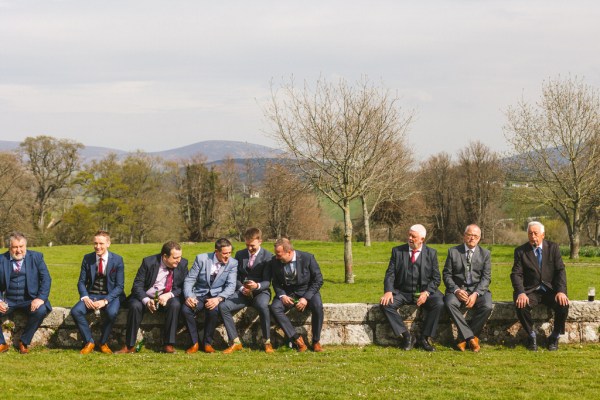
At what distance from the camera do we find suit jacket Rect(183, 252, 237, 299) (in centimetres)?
986

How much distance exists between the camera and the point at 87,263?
32.4 ft

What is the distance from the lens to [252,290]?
32.3 feet

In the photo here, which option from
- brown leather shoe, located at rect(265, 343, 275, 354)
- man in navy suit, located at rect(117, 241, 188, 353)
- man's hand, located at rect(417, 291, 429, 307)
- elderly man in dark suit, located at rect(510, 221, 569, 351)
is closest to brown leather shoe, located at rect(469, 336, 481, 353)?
elderly man in dark suit, located at rect(510, 221, 569, 351)

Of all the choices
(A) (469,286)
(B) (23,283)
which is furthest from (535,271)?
(B) (23,283)

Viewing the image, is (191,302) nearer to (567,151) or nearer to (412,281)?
(412,281)

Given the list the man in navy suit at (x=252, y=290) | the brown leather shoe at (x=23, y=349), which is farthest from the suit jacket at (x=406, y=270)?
the brown leather shoe at (x=23, y=349)

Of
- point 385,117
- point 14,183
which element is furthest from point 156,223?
point 385,117

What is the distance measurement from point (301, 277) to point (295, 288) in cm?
18

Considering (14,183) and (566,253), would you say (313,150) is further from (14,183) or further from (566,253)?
(14,183)

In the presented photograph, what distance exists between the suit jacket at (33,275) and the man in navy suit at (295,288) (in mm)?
3176

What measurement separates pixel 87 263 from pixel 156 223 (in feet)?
137

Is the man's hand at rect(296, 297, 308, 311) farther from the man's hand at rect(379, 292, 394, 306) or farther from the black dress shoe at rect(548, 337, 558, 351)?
the black dress shoe at rect(548, 337, 558, 351)

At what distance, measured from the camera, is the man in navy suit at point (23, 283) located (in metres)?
9.45

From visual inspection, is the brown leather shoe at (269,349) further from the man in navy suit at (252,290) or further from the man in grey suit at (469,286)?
the man in grey suit at (469,286)
